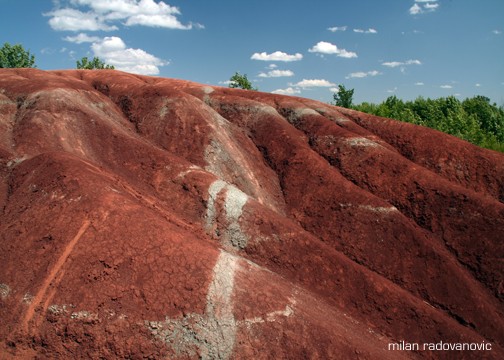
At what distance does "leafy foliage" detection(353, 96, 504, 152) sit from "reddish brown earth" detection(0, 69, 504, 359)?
21.4 m

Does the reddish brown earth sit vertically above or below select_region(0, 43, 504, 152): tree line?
below

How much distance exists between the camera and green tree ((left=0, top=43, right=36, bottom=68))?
7075 cm

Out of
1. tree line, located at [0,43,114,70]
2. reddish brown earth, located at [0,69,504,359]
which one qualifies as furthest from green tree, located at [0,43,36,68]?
reddish brown earth, located at [0,69,504,359]

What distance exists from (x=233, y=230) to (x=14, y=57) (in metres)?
76.5

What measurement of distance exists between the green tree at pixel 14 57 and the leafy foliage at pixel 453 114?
208ft

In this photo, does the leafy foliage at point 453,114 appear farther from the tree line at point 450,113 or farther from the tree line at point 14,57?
the tree line at point 14,57

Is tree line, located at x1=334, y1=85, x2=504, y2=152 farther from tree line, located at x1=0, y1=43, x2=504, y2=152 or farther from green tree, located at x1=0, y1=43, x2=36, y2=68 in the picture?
green tree, located at x1=0, y1=43, x2=36, y2=68

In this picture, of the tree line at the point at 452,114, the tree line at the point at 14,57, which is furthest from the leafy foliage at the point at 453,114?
the tree line at the point at 14,57

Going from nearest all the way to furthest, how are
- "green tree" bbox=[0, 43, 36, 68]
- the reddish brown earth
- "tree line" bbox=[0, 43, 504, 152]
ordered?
the reddish brown earth → "tree line" bbox=[0, 43, 504, 152] → "green tree" bbox=[0, 43, 36, 68]

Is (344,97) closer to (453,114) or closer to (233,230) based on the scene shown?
(453,114)

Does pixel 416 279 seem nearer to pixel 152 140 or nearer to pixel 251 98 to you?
pixel 152 140

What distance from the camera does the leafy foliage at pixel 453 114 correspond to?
43406mm

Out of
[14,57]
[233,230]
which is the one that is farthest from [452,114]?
[14,57]

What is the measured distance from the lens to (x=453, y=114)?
1897 inches
